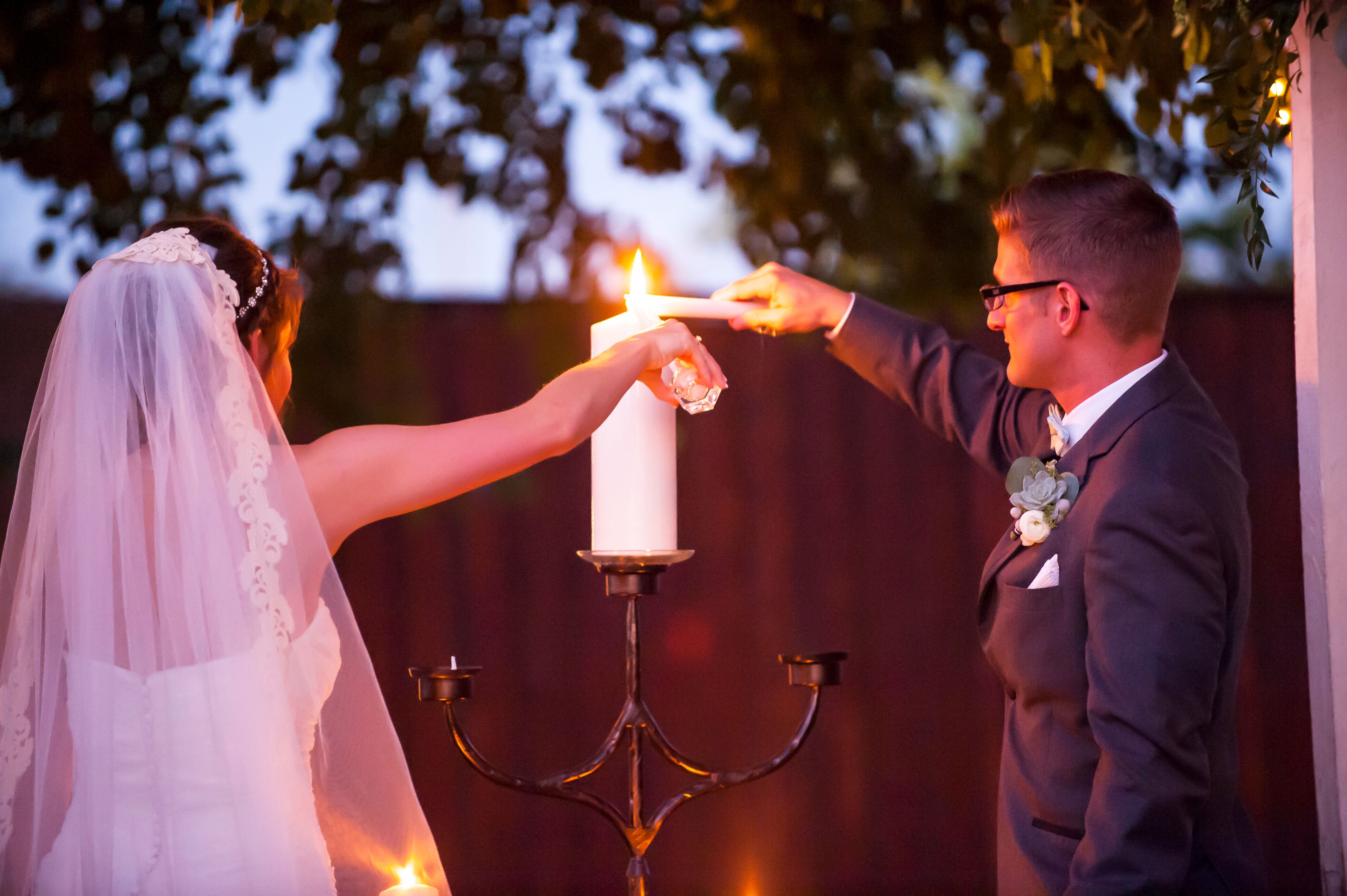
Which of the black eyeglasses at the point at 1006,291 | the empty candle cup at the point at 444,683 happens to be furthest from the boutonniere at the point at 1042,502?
the empty candle cup at the point at 444,683

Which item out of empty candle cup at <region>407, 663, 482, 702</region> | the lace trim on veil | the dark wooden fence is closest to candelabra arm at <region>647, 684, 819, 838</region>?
empty candle cup at <region>407, 663, 482, 702</region>

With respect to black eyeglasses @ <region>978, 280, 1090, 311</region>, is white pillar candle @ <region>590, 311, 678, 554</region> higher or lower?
lower

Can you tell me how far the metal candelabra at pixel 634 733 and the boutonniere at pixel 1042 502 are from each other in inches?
15.5

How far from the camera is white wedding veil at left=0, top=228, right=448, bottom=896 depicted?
146cm

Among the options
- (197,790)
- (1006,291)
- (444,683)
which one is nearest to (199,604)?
(197,790)

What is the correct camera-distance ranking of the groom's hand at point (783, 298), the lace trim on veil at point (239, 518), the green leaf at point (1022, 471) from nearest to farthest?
the lace trim on veil at point (239, 518) → the green leaf at point (1022, 471) → the groom's hand at point (783, 298)

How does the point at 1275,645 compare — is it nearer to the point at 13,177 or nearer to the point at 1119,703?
the point at 1119,703

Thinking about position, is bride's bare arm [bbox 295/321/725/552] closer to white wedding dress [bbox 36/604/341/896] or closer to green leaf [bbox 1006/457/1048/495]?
white wedding dress [bbox 36/604/341/896]

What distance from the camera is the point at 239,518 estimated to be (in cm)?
152

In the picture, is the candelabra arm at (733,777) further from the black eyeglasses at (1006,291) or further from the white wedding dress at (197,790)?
the black eyeglasses at (1006,291)

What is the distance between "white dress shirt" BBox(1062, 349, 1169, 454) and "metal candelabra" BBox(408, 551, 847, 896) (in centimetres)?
60

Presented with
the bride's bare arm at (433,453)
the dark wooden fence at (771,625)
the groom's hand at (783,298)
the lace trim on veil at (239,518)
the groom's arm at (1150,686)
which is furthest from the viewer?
the dark wooden fence at (771,625)

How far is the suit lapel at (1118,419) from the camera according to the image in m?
1.65

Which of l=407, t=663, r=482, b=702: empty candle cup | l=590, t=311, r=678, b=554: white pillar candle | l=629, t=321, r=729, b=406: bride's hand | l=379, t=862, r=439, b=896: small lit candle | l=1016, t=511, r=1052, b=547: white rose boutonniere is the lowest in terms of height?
l=379, t=862, r=439, b=896: small lit candle
